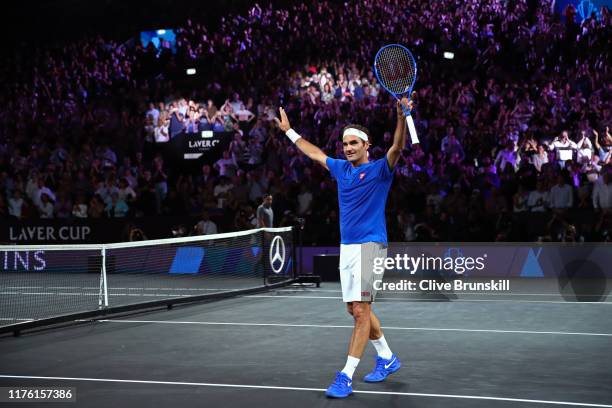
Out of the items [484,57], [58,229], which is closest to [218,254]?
[58,229]

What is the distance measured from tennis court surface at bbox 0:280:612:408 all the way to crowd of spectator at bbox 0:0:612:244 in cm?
478

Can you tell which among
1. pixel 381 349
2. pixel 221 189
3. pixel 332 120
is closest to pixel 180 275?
pixel 221 189

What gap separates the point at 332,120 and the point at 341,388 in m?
14.5

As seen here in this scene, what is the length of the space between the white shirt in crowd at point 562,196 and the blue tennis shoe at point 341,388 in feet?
36.7

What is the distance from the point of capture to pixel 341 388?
6.23 metres

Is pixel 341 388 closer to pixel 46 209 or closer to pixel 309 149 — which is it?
pixel 309 149

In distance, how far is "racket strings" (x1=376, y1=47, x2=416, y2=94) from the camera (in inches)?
311

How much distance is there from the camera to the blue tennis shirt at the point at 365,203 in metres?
6.58

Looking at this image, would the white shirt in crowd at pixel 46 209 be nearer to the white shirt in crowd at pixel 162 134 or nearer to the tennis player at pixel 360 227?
the white shirt in crowd at pixel 162 134

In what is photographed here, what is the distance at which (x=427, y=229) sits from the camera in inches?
665

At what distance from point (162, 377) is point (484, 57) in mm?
15298

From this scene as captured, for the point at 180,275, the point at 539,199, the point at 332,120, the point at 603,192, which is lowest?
the point at 180,275

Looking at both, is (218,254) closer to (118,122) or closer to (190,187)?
(190,187)

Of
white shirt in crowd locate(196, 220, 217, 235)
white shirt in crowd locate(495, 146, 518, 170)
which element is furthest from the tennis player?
white shirt in crowd locate(196, 220, 217, 235)
